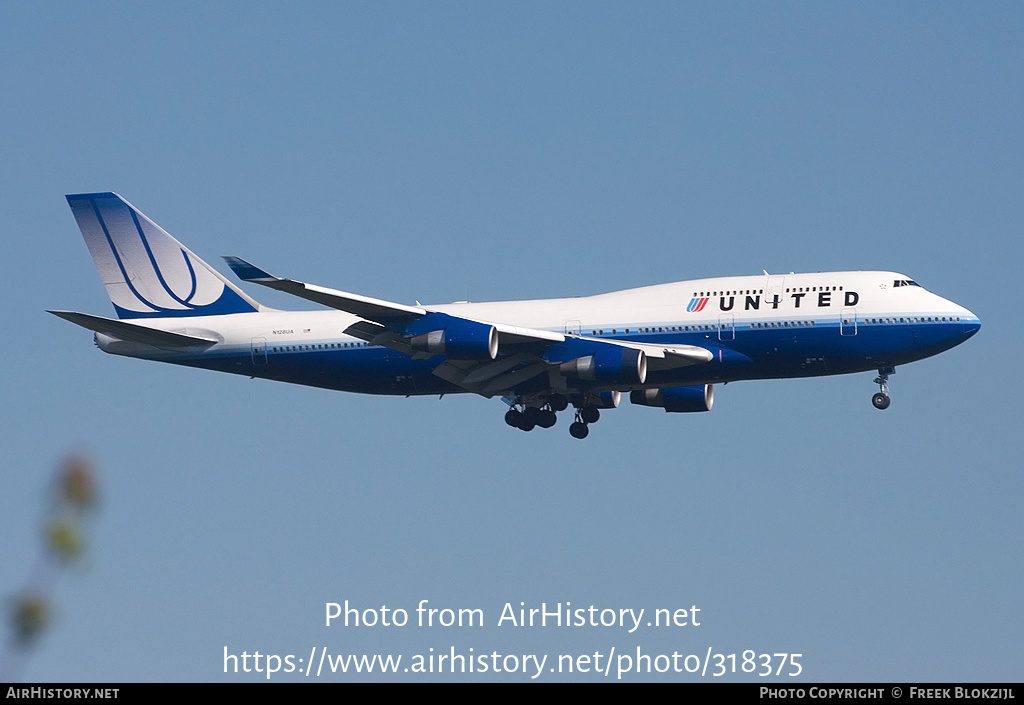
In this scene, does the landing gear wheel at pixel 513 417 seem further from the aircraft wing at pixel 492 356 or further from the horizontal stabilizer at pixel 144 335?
the horizontal stabilizer at pixel 144 335

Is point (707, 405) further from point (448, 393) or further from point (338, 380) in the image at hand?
point (338, 380)

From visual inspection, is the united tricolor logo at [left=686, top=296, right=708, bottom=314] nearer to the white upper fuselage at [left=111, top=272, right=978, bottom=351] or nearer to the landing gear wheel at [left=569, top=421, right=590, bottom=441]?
the white upper fuselage at [left=111, top=272, right=978, bottom=351]

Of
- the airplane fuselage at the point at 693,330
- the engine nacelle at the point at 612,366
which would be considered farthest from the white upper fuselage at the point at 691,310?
the engine nacelle at the point at 612,366

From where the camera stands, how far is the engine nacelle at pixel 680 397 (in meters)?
53.5

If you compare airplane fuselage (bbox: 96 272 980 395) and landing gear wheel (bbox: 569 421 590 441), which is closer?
airplane fuselage (bbox: 96 272 980 395)

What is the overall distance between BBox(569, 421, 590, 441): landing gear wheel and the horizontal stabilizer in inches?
605

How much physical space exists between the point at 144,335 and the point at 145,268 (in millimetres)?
5866

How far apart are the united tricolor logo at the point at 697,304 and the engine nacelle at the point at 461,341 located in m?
8.04

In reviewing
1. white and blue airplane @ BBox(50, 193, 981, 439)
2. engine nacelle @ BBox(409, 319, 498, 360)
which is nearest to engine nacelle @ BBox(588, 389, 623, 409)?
white and blue airplane @ BBox(50, 193, 981, 439)

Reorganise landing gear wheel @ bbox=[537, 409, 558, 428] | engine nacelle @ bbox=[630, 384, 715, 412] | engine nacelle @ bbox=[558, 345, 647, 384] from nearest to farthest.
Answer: engine nacelle @ bbox=[558, 345, 647, 384] < landing gear wheel @ bbox=[537, 409, 558, 428] < engine nacelle @ bbox=[630, 384, 715, 412]

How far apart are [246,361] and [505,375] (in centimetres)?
1101

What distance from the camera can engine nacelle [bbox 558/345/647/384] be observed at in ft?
151

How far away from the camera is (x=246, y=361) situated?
51719 millimetres

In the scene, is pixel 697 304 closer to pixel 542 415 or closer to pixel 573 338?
pixel 573 338
